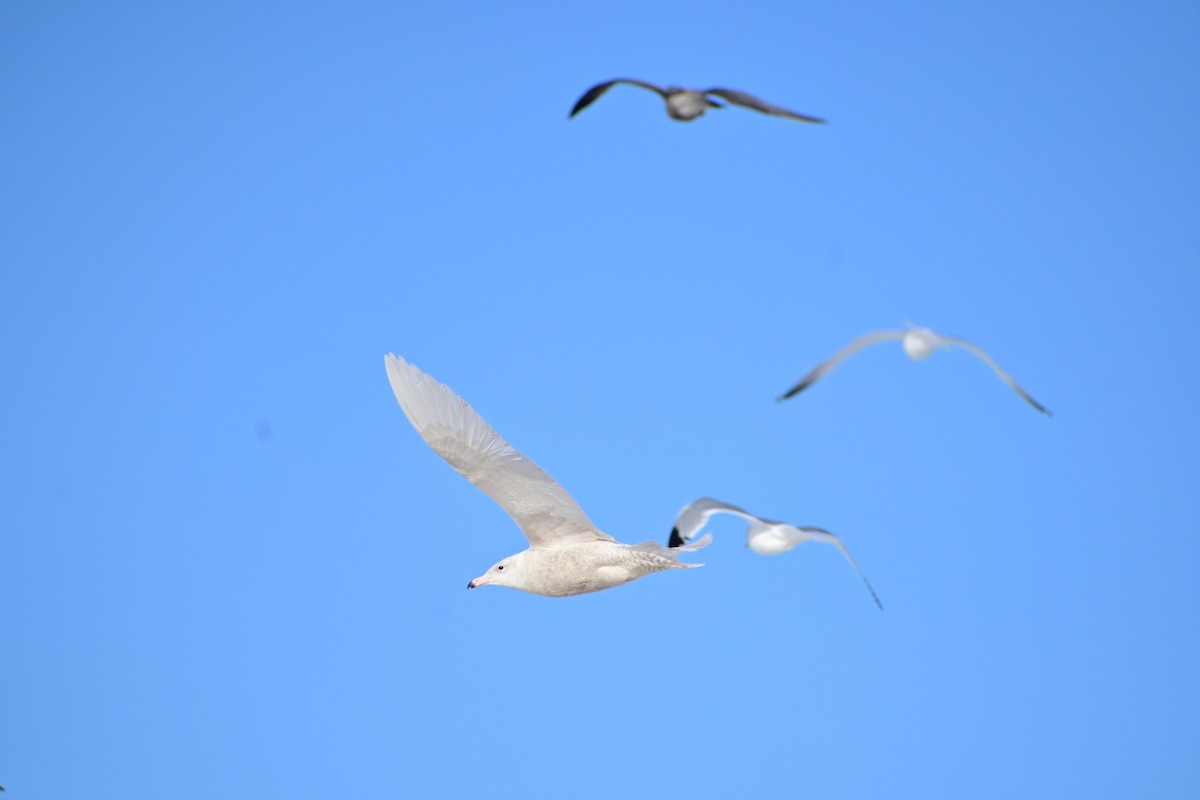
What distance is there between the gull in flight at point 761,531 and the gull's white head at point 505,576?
2.65 metres

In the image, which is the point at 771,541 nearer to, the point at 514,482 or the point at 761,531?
the point at 761,531

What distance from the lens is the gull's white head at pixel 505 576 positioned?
10.8 meters

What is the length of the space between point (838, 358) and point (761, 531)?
1.21 meters

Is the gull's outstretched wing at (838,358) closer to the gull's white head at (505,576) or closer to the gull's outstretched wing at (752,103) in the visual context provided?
the gull's outstretched wing at (752,103)

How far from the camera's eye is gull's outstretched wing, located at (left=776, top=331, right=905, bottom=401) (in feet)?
23.9

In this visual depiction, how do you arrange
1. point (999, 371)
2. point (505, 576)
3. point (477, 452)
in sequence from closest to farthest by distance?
point (999, 371) < point (477, 452) < point (505, 576)

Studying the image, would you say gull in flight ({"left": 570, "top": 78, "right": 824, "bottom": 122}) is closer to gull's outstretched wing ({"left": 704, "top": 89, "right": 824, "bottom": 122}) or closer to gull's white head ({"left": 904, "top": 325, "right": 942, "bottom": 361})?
gull's outstretched wing ({"left": 704, "top": 89, "right": 824, "bottom": 122})

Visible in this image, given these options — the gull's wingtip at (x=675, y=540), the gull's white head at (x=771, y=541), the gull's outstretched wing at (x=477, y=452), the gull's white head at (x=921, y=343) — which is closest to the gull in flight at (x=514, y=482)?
the gull's outstretched wing at (x=477, y=452)

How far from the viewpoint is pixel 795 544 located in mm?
7957

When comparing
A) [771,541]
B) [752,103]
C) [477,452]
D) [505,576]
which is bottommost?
[505,576]

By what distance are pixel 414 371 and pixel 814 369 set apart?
3.86 meters

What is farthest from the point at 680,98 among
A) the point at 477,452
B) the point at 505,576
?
the point at 505,576

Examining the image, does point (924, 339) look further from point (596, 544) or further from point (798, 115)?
point (596, 544)

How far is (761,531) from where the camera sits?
800 centimetres
